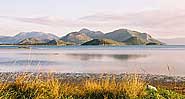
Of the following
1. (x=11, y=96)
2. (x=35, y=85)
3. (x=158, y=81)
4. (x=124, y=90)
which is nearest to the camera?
(x=11, y=96)

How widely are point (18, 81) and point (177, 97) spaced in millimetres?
5303

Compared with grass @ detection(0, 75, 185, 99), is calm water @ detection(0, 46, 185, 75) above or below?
below

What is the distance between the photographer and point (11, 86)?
435 inches

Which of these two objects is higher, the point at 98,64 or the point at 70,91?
the point at 70,91

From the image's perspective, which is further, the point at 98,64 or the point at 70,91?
the point at 98,64

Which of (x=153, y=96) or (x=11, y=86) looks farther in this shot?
(x=153, y=96)

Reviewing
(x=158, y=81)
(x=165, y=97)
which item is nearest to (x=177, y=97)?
(x=165, y=97)

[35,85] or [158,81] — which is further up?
[35,85]

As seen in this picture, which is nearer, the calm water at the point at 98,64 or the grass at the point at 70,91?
the grass at the point at 70,91

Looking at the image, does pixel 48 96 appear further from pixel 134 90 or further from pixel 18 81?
pixel 134 90

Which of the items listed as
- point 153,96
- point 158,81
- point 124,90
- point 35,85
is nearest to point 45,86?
point 35,85

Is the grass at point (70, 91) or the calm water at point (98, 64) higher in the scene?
the grass at point (70, 91)

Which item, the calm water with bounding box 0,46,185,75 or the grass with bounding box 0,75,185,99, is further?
the calm water with bounding box 0,46,185,75

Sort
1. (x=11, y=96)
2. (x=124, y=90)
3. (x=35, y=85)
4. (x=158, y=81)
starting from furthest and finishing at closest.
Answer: (x=158, y=81) < (x=124, y=90) < (x=35, y=85) < (x=11, y=96)
